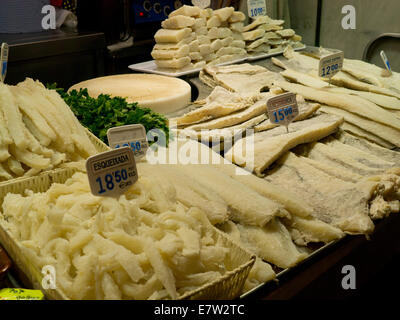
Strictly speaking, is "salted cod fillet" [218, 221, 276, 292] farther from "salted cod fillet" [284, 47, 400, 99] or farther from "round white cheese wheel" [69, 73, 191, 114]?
"salted cod fillet" [284, 47, 400, 99]

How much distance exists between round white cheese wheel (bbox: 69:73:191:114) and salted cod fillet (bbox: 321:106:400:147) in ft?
3.13

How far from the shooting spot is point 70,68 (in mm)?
4098

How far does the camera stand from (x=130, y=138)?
1883mm

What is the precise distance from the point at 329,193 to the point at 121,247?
0.99 meters

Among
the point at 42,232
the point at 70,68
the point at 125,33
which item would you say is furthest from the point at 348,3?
the point at 42,232

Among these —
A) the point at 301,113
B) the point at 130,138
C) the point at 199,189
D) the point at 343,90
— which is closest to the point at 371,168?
the point at 301,113

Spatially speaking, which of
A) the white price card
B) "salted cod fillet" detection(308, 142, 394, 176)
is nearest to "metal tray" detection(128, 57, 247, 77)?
"salted cod fillet" detection(308, 142, 394, 176)

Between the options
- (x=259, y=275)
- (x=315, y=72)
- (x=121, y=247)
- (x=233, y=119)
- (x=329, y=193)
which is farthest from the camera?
(x=315, y=72)

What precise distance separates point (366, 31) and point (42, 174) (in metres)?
4.37

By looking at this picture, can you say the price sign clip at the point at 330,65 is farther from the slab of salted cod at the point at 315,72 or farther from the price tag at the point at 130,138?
the price tag at the point at 130,138

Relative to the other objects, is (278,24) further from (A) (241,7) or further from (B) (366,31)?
(B) (366,31)

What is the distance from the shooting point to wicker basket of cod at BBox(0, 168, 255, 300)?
118cm

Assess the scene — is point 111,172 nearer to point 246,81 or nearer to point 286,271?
point 286,271

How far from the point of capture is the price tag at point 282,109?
7.41ft
